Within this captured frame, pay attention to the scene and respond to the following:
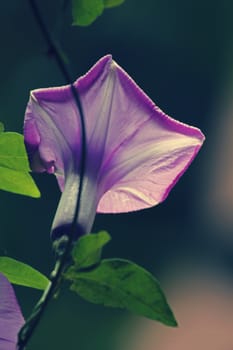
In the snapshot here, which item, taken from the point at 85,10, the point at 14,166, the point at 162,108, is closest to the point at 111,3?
the point at 85,10

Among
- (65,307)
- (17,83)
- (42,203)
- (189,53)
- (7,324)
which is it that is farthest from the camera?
(189,53)

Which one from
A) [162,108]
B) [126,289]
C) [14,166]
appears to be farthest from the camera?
[162,108]

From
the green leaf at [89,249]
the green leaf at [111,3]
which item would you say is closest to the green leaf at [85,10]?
the green leaf at [111,3]

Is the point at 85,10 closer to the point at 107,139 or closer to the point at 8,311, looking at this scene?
the point at 107,139

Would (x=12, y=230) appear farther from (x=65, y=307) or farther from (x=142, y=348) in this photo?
(x=142, y=348)

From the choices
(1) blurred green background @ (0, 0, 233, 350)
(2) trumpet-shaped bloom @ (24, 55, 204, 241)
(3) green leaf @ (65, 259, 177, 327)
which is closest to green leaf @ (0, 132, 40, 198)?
(2) trumpet-shaped bloom @ (24, 55, 204, 241)

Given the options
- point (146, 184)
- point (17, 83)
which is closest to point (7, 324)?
point (146, 184)
